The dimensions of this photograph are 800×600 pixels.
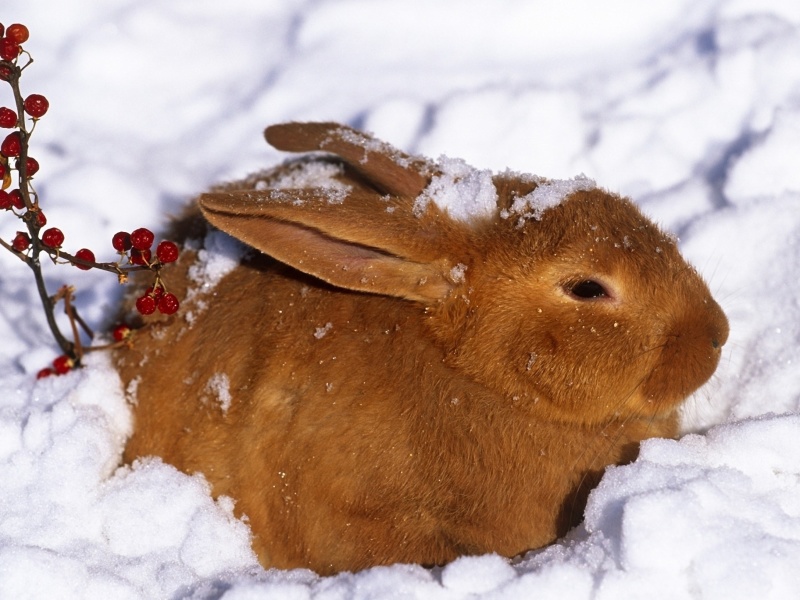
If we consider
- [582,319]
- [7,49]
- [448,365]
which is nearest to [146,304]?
[7,49]

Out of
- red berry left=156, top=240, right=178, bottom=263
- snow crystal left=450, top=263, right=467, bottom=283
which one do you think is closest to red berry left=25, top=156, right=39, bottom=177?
red berry left=156, top=240, right=178, bottom=263

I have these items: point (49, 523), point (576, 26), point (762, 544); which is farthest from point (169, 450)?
point (576, 26)

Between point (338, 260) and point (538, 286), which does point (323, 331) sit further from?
point (538, 286)

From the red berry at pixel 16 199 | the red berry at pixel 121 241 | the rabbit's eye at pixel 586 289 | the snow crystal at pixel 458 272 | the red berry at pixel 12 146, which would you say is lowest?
the rabbit's eye at pixel 586 289

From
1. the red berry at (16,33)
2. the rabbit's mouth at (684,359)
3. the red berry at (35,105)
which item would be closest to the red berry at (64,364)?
the red berry at (35,105)

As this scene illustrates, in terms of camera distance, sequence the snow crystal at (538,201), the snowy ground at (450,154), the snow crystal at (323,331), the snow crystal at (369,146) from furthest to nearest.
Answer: the snow crystal at (369,146), the snow crystal at (323,331), the snow crystal at (538,201), the snowy ground at (450,154)

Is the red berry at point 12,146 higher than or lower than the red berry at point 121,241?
higher

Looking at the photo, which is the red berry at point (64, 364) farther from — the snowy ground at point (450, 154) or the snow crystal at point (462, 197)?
the snow crystal at point (462, 197)
